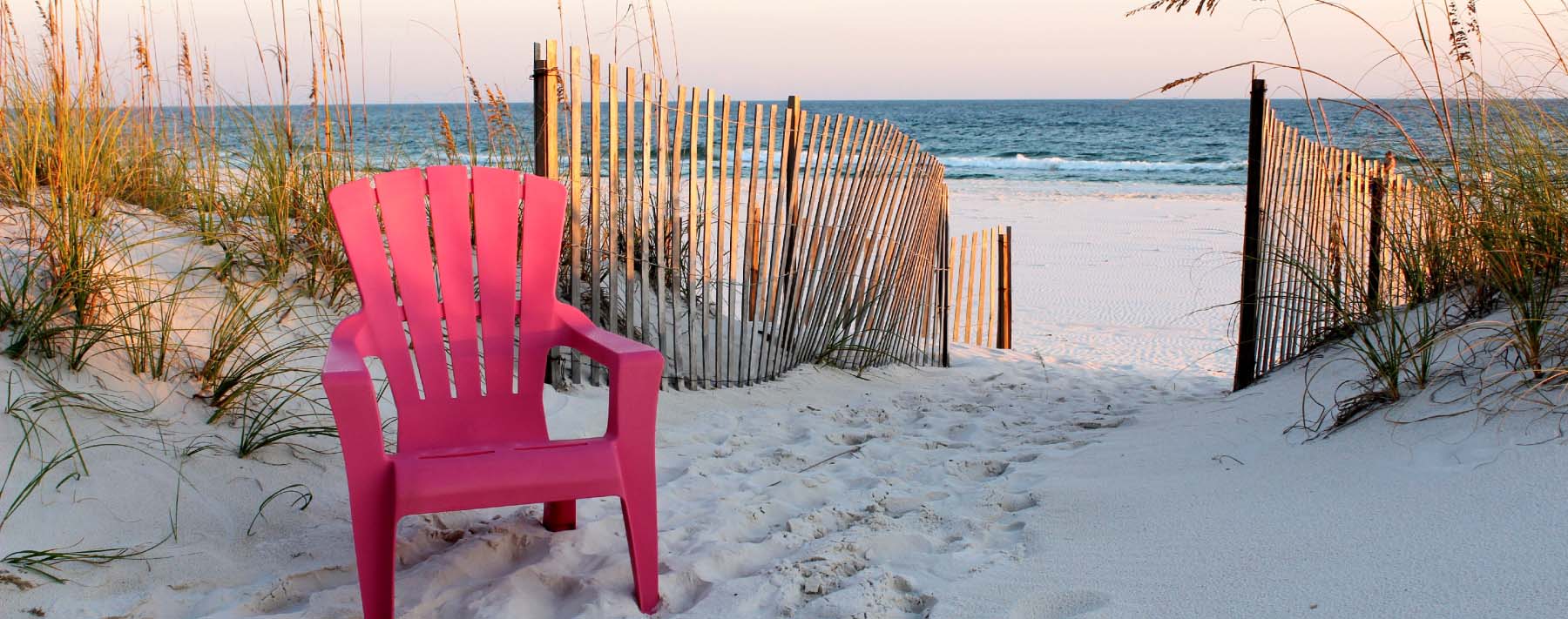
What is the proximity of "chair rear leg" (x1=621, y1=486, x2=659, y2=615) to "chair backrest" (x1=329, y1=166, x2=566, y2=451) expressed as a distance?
576mm

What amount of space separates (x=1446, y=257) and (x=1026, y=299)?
17.1ft

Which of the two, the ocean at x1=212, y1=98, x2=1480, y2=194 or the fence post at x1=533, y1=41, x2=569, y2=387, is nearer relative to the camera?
the fence post at x1=533, y1=41, x2=569, y2=387

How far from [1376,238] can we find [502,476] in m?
4.49

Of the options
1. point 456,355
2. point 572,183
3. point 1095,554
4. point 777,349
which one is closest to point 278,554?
point 456,355

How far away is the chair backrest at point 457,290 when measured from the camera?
8.69ft

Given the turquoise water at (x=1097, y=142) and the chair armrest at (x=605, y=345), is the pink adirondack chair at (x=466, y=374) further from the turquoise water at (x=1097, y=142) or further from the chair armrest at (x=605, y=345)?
the turquoise water at (x=1097, y=142)

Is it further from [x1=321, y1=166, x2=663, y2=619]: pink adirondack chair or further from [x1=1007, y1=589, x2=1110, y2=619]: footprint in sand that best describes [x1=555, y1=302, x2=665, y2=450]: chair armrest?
[x1=1007, y1=589, x2=1110, y2=619]: footprint in sand

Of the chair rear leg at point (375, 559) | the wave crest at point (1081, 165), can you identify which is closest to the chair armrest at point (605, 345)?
the chair rear leg at point (375, 559)

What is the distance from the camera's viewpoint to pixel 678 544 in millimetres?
2678

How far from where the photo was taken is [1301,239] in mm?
4922

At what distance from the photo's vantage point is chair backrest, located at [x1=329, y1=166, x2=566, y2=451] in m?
2.65

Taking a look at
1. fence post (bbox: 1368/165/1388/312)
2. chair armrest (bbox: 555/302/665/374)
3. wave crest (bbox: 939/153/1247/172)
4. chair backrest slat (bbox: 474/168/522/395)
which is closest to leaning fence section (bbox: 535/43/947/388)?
chair backrest slat (bbox: 474/168/522/395)

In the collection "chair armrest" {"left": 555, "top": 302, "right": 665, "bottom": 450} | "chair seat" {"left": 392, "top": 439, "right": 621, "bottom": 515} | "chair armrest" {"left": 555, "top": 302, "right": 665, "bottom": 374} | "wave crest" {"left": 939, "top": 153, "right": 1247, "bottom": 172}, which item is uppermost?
"wave crest" {"left": 939, "top": 153, "right": 1247, "bottom": 172}

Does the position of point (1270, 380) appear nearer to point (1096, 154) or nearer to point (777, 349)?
point (777, 349)
